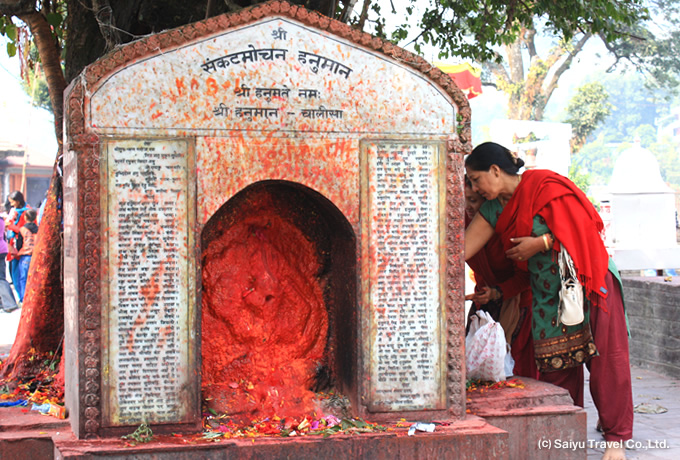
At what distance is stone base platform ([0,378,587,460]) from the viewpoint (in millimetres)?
3787

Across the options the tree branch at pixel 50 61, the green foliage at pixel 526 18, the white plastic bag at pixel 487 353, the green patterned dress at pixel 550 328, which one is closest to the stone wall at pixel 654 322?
the green foliage at pixel 526 18

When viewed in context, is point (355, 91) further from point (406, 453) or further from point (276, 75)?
point (406, 453)

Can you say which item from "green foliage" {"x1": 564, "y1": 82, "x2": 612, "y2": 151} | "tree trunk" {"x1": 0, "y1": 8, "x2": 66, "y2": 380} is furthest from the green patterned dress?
"green foliage" {"x1": 564, "y1": 82, "x2": 612, "y2": 151}

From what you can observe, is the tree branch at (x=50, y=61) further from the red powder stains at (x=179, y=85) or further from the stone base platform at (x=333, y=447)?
the stone base platform at (x=333, y=447)

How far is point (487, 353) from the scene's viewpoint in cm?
478

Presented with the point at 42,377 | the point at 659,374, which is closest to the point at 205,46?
the point at 42,377

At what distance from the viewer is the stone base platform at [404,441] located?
379 centimetres

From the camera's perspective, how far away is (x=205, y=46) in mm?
4027

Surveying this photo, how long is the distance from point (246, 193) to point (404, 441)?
1803 mm

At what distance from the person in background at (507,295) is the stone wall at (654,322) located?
2.67m

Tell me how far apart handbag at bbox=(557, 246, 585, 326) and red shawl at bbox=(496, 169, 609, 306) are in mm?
44

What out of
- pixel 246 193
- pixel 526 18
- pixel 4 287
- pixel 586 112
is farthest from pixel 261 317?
pixel 586 112

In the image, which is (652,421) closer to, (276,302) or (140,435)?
(276,302)

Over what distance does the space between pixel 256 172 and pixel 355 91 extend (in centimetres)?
76
